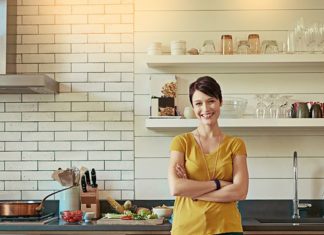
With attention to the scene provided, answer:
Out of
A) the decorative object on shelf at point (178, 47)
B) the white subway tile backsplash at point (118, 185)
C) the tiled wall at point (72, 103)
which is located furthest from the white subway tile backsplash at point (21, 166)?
the decorative object on shelf at point (178, 47)

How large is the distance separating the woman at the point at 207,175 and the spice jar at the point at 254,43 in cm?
125

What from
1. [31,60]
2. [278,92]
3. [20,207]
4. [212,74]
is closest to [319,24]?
[278,92]

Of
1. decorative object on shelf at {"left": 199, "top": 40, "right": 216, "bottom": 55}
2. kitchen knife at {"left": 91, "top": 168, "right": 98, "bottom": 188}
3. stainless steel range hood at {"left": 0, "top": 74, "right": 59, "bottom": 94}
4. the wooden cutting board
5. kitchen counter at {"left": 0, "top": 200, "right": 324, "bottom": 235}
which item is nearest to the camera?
kitchen counter at {"left": 0, "top": 200, "right": 324, "bottom": 235}

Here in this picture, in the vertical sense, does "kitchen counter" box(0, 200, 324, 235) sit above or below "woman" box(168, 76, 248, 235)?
below

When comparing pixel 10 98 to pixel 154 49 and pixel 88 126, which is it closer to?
pixel 88 126

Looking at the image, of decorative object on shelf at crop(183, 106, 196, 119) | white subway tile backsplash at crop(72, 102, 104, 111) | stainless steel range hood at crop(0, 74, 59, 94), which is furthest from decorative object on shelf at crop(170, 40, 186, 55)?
stainless steel range hood at crop(0, 74, 59, 94)

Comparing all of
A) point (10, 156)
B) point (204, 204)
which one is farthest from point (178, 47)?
point (204, 204)

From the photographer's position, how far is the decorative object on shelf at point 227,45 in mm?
3988

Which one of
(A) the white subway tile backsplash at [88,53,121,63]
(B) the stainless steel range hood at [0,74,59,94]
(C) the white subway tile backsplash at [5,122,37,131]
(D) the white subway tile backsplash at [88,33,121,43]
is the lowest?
(C) the white subway tile backsplash at [5,122,37,131]

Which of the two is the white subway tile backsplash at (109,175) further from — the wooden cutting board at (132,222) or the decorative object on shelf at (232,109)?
the decorative object on shelf at (232,109)

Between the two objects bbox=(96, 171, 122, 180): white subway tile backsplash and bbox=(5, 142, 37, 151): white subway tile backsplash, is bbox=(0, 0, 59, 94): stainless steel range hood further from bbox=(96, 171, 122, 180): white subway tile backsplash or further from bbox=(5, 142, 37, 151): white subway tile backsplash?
bbox=(96, 171, 122, 180): white subway tile backsplash

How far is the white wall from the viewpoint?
4.08 meters

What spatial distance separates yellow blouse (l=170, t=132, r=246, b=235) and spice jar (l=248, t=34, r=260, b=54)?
130cm

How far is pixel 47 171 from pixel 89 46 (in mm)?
922
